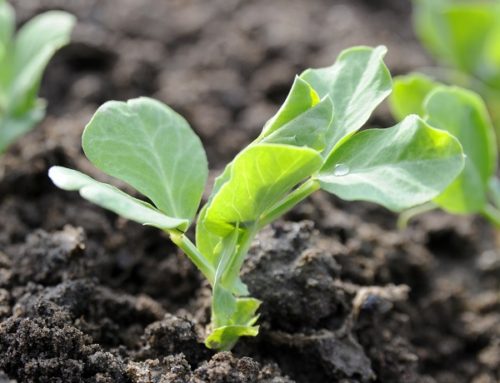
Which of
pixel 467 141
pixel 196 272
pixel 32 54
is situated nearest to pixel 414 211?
pixel 467 141

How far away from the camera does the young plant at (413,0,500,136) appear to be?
2.55m

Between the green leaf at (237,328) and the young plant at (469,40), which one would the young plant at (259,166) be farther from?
the young plant at (469,40)

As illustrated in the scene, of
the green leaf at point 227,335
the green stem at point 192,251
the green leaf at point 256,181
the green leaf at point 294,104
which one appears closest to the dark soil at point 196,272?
the green leaf at point 227,335

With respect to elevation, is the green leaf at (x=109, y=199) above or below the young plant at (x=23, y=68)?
above

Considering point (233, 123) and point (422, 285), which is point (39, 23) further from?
point (422, 285)

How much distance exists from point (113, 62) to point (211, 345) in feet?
4.50

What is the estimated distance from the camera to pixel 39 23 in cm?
194

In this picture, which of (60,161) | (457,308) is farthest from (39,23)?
(457,308)

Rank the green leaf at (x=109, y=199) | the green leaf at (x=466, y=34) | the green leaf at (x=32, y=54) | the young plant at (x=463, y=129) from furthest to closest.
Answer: the green leaf at (x=466, y=34), the green leaf at (x=32, y=54), the young plant at (x=463, y=129), the green leaf at (x=109, y=199)

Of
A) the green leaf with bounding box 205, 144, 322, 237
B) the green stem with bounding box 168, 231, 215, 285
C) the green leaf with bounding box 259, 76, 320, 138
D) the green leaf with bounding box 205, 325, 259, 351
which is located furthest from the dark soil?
the green leaf with bounding box 259, 76, 320, 138

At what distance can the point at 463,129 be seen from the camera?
65.7 inches

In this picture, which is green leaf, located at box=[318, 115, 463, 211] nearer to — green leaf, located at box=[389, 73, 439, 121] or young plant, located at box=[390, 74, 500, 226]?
young plant, located at box=[390, 74, 500, 226]

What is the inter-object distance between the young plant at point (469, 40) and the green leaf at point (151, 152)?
4.85ft

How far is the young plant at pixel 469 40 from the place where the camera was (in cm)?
255
